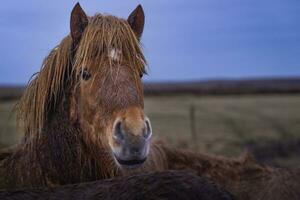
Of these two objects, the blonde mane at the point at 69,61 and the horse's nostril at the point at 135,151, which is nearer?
the horse's nostril at the point at 135,151

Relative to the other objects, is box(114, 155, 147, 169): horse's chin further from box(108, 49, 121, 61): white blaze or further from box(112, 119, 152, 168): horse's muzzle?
box(108, 49, 121, 61): white blaze

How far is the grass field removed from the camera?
58.4 ft

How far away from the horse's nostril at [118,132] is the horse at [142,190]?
125 centimetres

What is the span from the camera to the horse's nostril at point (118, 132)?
16.0 feet

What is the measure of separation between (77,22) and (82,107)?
2.18 ft

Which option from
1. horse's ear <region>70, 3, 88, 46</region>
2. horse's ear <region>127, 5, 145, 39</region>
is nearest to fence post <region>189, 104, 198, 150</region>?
horse's ear <region>127, 5, 145, 39</region>

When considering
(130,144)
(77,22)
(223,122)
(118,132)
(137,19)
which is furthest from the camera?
(223,122)

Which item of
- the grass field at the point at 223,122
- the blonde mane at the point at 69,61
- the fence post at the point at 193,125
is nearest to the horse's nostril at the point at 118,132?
the blonde mane at the point at 69,61

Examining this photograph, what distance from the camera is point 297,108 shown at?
80.0 ft

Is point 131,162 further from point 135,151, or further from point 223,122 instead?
point 223,122

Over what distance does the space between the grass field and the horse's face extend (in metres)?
10.2

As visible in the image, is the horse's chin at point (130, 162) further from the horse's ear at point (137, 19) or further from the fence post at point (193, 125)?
the fence post at point (193, 125)

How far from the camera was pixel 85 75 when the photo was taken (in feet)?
17.7

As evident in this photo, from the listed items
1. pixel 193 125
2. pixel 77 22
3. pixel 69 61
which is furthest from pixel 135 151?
pixel 193 125
